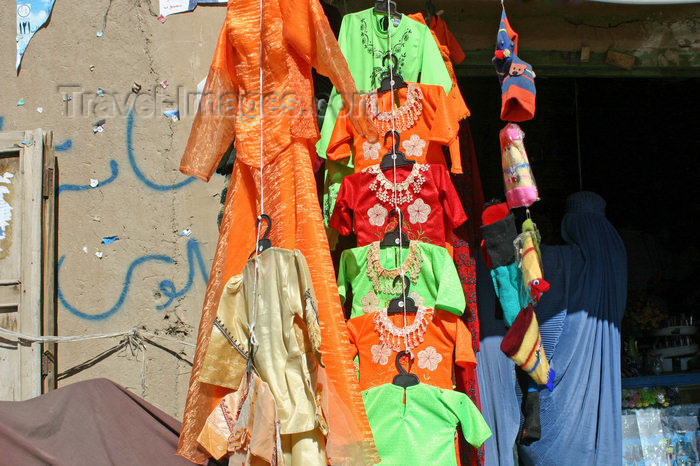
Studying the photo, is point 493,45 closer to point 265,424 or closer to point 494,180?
point 494,180

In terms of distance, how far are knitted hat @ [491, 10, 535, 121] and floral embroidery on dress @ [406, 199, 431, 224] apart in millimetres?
488

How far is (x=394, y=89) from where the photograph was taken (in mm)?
3195

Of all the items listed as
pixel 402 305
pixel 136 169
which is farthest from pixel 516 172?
pixel 136 169

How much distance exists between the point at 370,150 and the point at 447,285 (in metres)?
0.69

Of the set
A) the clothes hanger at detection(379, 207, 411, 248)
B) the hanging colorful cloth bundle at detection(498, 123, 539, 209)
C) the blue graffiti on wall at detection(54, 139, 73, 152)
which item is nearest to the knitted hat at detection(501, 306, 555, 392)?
the hanging colorful cloth bundle at detection(498, 123, 539, 209)

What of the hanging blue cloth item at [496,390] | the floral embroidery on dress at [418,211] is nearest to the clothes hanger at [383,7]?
the floral embroidery on dress at [418,211]

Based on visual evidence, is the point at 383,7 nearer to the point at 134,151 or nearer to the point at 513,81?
the point at 513,81

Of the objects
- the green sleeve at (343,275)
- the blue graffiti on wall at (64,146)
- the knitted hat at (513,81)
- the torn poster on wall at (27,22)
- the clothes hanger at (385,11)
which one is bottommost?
the green sleeve at (343,275)

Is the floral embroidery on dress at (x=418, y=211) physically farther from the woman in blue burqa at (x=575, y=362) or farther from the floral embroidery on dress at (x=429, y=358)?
the woman in blue burqa at (x=575, y=362)

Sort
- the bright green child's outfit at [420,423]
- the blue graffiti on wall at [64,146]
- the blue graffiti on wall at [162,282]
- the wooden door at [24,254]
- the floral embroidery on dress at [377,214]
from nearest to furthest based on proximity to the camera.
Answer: the bright green child's outfit at [420,423] → the floral embroidery on dress at [377,214] → the wooden door at [24,254] → the blue graffiti on wall at [162,282] → the blue graffiti on wall at [64,146]

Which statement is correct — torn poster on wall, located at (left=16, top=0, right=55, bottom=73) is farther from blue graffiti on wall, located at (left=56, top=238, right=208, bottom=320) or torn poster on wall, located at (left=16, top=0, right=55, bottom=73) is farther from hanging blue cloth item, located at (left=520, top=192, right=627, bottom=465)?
hanging blue cloth item, located at (left=520, top=192, right=627, bottom=465)

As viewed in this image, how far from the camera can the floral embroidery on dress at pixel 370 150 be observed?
10.4 ft

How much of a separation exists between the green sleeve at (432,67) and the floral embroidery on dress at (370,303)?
0.96 meters

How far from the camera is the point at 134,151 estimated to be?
12.5ft
